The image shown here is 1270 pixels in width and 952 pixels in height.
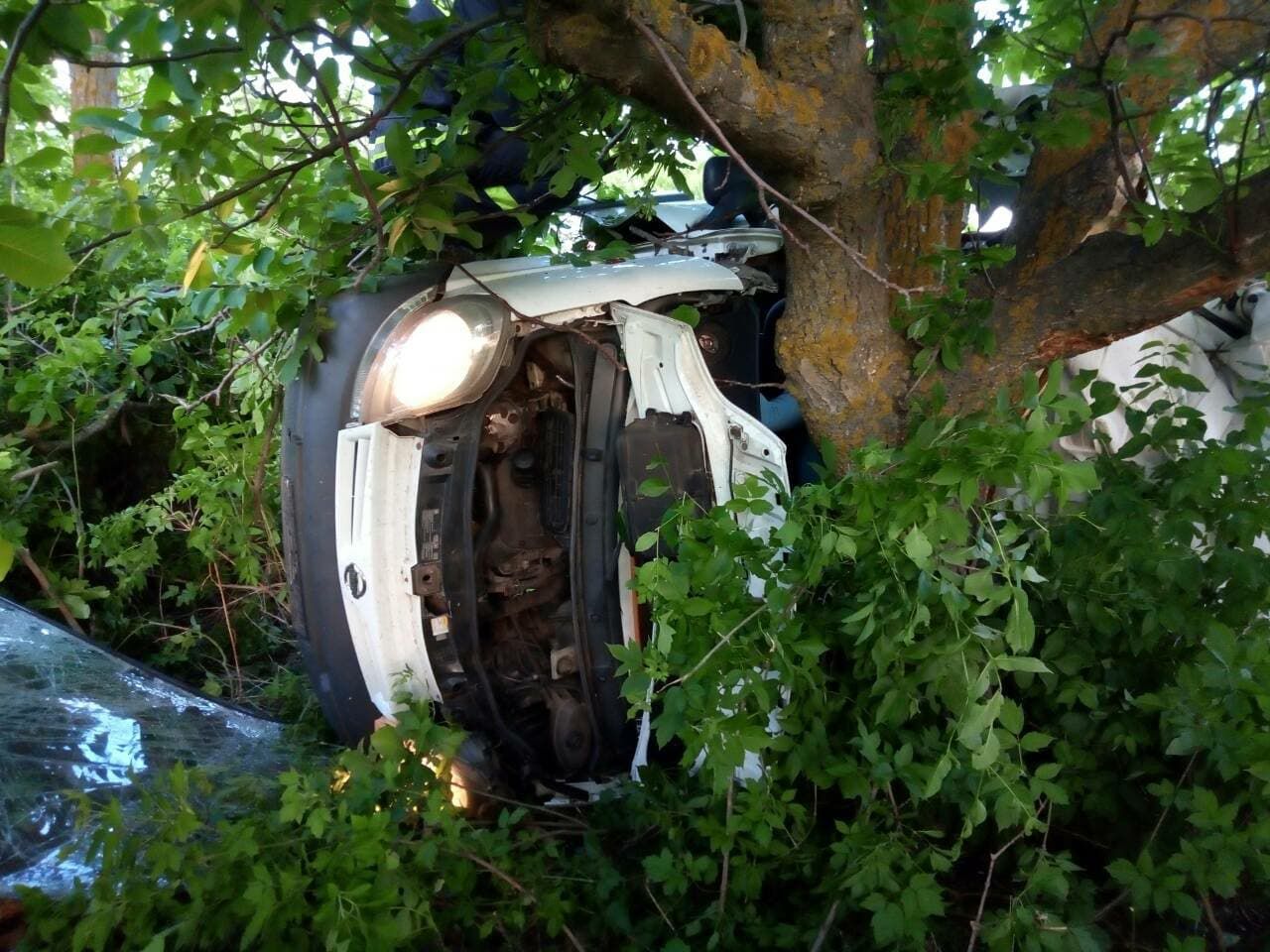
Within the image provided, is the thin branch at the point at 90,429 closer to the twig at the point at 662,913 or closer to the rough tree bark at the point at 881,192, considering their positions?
the rough tree bark at the point at 881,192

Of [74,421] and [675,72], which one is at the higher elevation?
[675,72]

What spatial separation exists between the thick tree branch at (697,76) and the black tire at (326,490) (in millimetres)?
817

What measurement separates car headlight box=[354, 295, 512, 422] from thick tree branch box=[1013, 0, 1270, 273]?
141 centimetres

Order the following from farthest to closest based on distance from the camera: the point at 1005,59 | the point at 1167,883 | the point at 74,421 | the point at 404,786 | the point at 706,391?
the point at 74,421, the point at 1005,59, the point at 706,391, the point at 404,786, the point at 1167,883

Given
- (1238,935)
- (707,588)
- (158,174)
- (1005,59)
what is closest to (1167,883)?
(1238,935)

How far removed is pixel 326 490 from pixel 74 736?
2.97 feet

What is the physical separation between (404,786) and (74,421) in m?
2.49

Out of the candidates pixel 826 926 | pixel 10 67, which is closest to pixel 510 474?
pixel 826 926

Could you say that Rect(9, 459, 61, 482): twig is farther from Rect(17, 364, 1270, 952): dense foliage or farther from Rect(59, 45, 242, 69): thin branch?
Rect(59, 45, 242, 69): thin branch

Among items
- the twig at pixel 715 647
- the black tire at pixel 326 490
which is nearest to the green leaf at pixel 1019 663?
the twig at pixel 715 647

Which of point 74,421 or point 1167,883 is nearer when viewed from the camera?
point 1167,883

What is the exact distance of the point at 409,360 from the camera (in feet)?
8.03

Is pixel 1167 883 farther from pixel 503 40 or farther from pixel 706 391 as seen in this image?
pixel 503 40

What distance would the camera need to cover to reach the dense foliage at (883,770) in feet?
5.90
